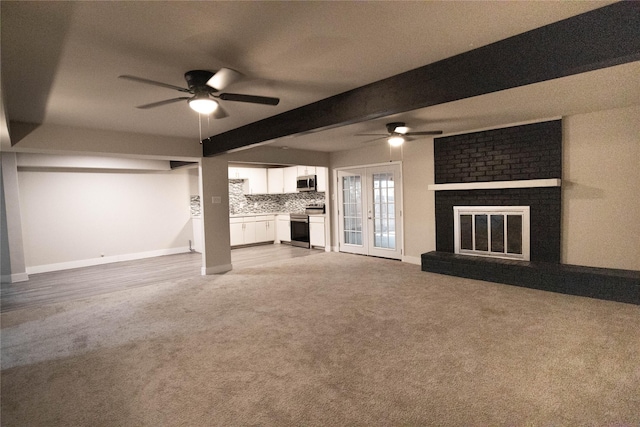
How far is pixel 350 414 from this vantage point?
206 cm

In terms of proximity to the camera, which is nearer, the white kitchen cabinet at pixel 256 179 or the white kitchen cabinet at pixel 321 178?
the white kitchen cabinet at pixel 321 178

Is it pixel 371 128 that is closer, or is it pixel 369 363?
pixel 369 363

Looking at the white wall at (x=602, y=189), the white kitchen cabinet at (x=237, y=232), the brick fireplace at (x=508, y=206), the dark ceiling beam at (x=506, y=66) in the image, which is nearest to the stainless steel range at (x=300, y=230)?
the white kitchen cabinet at (x=237, y=232)

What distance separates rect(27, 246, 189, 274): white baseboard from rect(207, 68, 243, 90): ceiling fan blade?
638 cm

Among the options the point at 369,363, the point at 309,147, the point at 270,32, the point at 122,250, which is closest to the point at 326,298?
the point at 369,363

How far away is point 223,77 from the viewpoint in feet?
7.73

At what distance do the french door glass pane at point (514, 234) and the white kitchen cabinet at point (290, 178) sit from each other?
5231 millimetres

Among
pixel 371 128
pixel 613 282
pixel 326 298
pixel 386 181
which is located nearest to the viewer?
pixel 613 282

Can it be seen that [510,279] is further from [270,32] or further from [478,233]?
[270,32]

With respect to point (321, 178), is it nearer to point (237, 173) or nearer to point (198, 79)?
point (237, 173)

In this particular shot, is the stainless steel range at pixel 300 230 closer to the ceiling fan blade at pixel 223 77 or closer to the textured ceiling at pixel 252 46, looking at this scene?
the textured ceiling at pixel 252 46

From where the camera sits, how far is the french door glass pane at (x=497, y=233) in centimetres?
518

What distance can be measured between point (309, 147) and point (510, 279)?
434cm

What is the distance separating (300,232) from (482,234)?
15.1 feet
